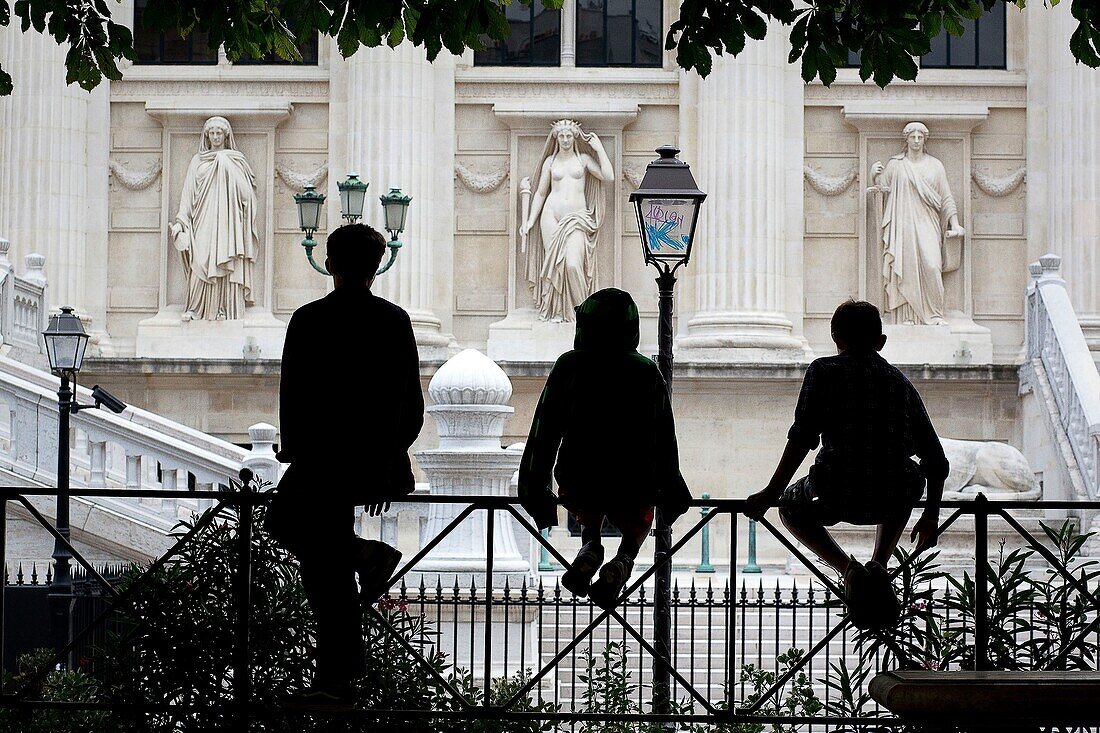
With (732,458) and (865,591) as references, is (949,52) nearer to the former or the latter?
(732,458)

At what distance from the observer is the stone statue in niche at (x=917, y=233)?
2620cm

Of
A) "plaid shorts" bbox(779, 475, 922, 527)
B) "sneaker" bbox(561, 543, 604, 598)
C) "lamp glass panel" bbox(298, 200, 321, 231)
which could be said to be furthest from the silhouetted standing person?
"lamp glass panel" bbox(298, 200, 321, 231)

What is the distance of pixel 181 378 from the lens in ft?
84.8

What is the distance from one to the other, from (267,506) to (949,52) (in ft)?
68.9

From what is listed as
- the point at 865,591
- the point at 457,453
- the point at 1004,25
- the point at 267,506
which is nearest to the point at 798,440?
the point at 865,591

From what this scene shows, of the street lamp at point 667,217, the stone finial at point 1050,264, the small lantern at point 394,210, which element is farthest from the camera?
the stone finial at point 1050,264

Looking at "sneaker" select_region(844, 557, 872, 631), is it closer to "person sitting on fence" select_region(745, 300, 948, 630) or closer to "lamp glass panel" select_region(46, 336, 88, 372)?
"person sitting on fence" select_region(745, 300, 948, 630)

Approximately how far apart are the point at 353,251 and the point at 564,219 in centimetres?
1926

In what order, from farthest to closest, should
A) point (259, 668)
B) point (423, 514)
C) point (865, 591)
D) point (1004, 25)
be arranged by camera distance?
point (1004, 25), point (423, 514), point (259, 668), point (865, 591)

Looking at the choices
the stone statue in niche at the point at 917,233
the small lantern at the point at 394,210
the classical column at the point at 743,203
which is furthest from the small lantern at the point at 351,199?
the stone statue in niche at the point at 917,233

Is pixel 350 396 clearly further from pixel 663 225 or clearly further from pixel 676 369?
pixel 676 369

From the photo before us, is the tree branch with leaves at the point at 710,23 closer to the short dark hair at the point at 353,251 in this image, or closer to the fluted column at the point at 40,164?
the short dark hair at the point at 353,251

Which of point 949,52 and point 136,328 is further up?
point 949,52

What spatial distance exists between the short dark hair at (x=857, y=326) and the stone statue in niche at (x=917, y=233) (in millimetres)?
19005
